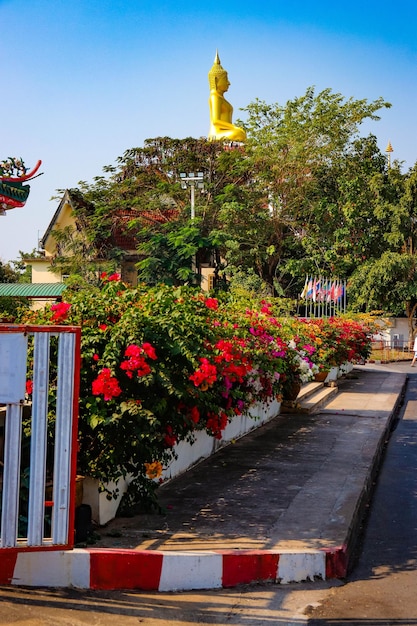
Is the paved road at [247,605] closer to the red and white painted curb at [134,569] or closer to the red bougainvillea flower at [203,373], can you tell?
the red and white painted curb at [134,569]

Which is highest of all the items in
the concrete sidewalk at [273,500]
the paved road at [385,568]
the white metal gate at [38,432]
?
the white metal gate at [38,432]

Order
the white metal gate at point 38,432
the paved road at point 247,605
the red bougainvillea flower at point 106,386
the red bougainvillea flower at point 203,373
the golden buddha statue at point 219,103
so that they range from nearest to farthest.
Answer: the paved road at point 247,605
the white metal gate at point 38,432
the red bougainvillea flower at point 106,386
the red bougainvillea flower at point 203,373
the golden buddha statue at point 219,103

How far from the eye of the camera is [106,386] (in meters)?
5.57

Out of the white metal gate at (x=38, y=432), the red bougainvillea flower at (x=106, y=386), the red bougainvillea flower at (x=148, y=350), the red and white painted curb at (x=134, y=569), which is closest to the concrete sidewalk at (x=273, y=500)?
the red and white painted curb at (x=134, y=569)

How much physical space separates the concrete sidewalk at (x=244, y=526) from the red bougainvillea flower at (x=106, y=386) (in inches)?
40.4

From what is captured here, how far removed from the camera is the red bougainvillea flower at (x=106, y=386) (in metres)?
5.56

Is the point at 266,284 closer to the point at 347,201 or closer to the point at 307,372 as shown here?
the point at 347,201

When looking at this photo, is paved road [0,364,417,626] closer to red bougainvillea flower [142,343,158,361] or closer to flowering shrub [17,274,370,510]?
flowering shrub [17,274,370,510]

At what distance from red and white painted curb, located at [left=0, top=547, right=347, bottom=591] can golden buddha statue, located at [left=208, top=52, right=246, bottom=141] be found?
4832 centimetres

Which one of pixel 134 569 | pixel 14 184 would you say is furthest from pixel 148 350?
pixel 14 184

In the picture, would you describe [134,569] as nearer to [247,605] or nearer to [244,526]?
[247,605]

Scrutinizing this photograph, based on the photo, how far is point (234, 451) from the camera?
930 centimetres

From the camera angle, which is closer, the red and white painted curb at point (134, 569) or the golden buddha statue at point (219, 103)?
the red and white painted curb at point (134, 569)

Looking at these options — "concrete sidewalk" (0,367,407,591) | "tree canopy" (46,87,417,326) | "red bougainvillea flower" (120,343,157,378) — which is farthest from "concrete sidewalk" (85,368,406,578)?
"tree canopy" (46,87,417,326)
